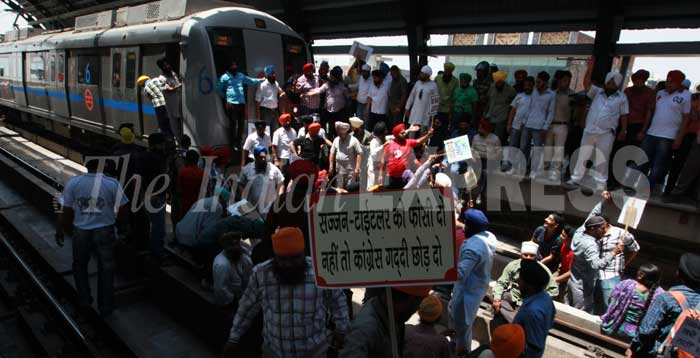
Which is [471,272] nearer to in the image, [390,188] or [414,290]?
[414,290]

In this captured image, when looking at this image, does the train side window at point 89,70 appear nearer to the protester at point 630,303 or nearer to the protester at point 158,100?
the protester at point 158,100

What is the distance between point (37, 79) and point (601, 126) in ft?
48.1

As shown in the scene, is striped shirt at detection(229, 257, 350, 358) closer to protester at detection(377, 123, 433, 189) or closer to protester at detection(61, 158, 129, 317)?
protester at detection(61, 158, 129, 317)

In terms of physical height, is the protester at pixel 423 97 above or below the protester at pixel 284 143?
above

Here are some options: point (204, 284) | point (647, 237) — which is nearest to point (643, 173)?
point (647, 237)

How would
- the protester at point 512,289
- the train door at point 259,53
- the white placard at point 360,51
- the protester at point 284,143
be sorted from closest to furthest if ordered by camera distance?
the protester at point 512,289, the protester at point 284,143, the train door at point 259,53, the white placard at point 360,51

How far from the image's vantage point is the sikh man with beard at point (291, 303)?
2.69 m

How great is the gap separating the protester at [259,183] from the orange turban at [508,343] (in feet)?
11.7

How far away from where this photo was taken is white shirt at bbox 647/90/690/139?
5.61 metres

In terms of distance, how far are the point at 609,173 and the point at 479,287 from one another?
3808 mm

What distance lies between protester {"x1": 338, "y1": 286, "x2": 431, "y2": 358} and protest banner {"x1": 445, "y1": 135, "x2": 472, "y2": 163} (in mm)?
3443

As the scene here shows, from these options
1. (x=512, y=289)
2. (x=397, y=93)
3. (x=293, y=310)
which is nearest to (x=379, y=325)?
(x=293, y=310)

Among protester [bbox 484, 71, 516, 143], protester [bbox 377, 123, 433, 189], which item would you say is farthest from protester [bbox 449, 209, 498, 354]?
protester [bbox 484, 71, 516, 143]

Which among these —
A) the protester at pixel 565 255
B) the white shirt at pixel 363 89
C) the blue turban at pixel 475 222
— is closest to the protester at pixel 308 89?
the white shirt at pixel 363 89
